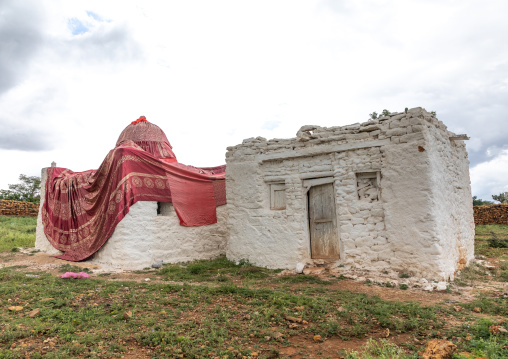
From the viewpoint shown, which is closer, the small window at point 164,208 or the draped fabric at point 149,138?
the small window at point 164,208

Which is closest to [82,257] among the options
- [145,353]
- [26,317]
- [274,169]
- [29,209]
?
[26,317]

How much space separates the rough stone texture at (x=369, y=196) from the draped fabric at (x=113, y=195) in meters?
1.75

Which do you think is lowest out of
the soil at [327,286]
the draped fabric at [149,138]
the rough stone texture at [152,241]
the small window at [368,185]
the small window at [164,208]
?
the soil at [327,286]

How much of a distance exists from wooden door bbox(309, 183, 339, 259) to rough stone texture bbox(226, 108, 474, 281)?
19cm

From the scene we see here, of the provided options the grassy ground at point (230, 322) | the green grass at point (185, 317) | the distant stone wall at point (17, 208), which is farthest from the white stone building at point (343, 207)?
the distant stone wall at point (17, 208)

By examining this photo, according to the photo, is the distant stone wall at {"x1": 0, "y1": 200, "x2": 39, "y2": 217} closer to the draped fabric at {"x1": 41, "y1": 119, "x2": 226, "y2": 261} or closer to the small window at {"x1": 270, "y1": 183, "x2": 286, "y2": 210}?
the draped fabric at {"x1": 41, "y1": 119, "x2": 226, "y2": 261}

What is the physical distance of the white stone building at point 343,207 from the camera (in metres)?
6.37

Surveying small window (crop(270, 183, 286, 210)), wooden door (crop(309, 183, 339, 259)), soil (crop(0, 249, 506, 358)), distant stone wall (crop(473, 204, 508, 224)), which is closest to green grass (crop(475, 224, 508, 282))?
soil (crop(0, 249, 506, 358))

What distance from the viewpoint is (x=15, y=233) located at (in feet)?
43.4

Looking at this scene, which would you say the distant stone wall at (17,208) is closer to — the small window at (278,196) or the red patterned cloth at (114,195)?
the red patterned cloth at (114,195)

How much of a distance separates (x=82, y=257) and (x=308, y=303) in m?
6.81

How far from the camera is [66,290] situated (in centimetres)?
556

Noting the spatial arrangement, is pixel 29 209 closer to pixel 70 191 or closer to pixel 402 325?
pixel 70 191

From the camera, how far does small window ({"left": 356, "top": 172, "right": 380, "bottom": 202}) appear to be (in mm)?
6932
